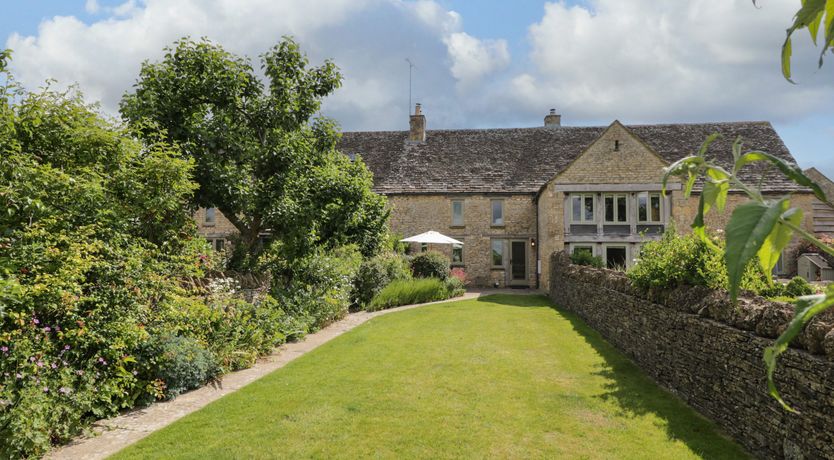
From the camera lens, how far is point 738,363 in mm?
6469

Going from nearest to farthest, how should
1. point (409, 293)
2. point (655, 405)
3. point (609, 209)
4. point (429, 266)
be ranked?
point (655, 405)
point (409, 293)
point (429, 266)
point (609, 209)

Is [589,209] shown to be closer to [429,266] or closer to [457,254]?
[457,254]

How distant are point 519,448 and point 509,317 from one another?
10.6m

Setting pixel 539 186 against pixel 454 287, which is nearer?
pixel 454 287

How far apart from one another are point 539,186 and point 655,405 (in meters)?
24.0

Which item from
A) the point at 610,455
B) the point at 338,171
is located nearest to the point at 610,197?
the point at 338,171

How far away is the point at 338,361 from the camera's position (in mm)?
10797

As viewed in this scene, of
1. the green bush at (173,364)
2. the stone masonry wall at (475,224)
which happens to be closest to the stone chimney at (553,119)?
the stone masonry wall at (475,224)

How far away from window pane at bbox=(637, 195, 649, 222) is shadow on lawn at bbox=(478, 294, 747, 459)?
49.9 ft

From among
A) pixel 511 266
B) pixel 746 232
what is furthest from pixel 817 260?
pixel 746 232

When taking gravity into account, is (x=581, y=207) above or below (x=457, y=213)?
below

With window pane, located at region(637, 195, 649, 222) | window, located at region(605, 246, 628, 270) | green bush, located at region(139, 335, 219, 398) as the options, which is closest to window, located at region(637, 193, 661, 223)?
window pane, located at region(637, 195, 649, 222)

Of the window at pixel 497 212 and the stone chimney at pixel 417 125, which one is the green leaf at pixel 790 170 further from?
the stone chimney at pixel 417 125

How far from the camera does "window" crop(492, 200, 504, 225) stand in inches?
1219
